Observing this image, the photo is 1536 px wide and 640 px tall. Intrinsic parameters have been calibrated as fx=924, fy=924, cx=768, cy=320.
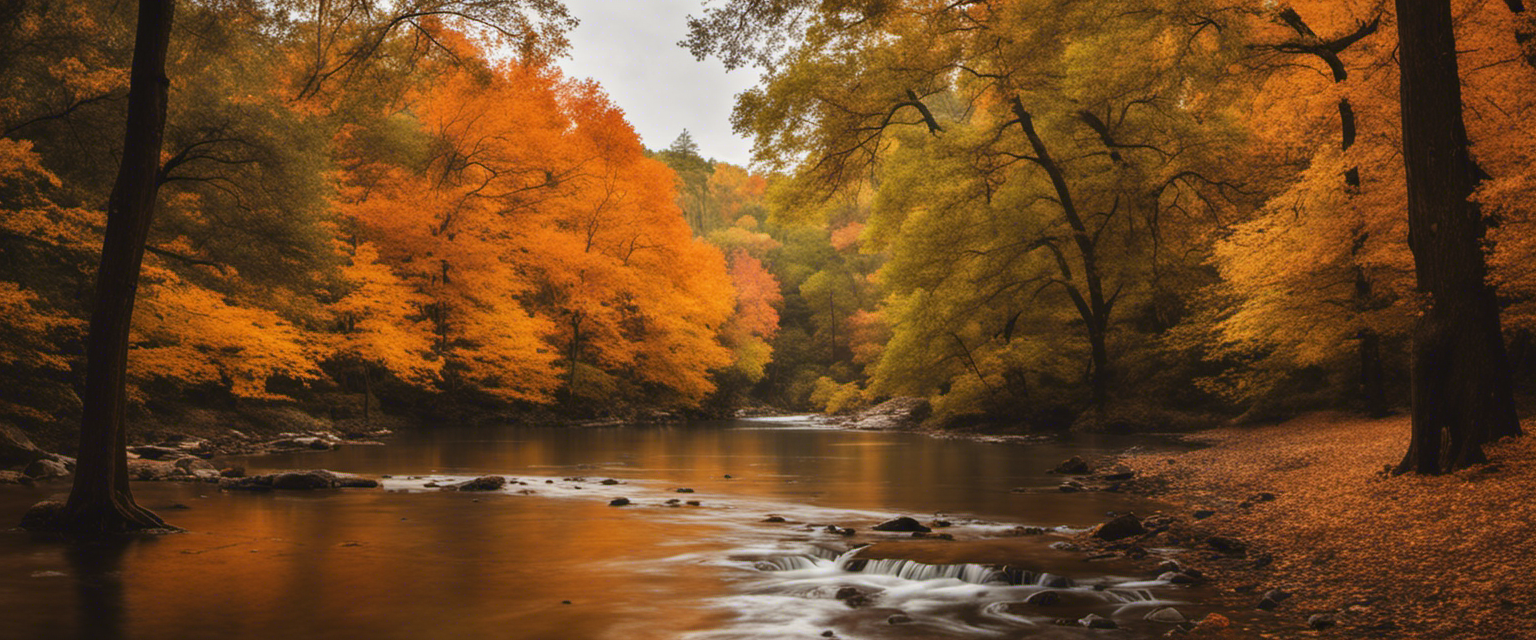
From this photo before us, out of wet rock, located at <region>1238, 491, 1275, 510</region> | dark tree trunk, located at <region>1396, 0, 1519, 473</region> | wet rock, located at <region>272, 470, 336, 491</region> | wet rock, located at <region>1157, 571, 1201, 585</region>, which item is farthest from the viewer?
wet rock, located at <region>272, 470, 336, 491</region>

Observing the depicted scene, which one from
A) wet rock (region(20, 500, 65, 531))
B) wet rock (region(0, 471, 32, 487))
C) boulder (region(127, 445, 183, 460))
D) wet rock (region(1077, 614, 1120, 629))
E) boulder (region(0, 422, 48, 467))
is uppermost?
boulder (region(0, 422, 48, 467))

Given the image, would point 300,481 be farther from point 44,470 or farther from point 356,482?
point 44,470

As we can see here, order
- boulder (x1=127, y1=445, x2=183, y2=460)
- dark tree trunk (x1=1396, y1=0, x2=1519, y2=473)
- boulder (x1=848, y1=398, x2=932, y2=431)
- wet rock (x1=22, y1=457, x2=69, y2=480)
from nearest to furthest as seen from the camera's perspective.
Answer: dark tree trunk (x1=1396, y1=0, x2=1519, y2=473), wet rock (x1=22, y1=457, x2=69, y2=480), boulder (x1=127, y1=445, x2=183, y2=460), boulder (x1=848, y1=398, x2=932, y2=431)

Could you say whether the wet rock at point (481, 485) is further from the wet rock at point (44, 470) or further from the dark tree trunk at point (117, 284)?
the wet rock at point (44, 470)

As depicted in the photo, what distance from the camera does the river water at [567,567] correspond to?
5969mm

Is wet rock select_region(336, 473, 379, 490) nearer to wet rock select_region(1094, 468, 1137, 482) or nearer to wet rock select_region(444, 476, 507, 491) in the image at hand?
wet rock select_region(444, 476, 507, 491)

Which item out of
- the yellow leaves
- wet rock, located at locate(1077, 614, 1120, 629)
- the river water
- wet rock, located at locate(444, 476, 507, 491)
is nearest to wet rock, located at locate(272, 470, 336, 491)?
the river water

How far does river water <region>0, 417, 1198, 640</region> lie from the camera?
19.6 feet

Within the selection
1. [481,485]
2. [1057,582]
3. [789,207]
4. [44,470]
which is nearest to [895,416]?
[789,207]

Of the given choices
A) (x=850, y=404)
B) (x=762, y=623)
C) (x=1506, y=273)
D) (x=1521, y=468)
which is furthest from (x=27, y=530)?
(x=850, y=404)

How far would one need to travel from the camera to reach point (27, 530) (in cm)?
880

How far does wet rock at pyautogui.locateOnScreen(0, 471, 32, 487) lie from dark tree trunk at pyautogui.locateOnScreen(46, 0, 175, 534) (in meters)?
5.28

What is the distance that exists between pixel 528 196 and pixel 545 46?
20883mm

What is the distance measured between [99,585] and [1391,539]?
9.74 meters
